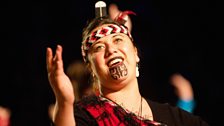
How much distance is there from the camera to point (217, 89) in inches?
161

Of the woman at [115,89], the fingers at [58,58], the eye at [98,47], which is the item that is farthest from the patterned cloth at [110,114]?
the fingers at [58,58]

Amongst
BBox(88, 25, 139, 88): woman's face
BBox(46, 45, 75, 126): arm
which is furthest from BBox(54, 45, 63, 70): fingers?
BBox(88, 25, 139, 88): woman's face

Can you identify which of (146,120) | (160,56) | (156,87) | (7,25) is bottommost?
(146,120)

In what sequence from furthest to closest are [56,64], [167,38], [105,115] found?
[167,38], [105,115], [56,64]

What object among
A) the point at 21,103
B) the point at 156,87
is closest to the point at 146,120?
the point at 156,87

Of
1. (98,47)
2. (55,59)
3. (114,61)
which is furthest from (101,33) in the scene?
(55,59)

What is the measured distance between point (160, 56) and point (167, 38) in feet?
0.65

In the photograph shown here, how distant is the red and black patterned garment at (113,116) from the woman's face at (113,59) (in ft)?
0.35

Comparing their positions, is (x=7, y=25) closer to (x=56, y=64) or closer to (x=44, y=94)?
(x=44, y=94)

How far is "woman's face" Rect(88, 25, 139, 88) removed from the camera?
1938 millimetres

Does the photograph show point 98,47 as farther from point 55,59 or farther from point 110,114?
point 55,59

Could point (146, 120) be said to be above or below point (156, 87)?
below

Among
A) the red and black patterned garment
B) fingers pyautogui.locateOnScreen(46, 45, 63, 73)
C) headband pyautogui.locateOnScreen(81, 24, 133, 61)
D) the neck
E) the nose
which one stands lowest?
the red and black patterned garment

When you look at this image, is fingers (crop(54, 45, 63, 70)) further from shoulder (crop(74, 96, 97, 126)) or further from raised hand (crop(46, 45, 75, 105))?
shoulder (crop(74, 96, 97, 126))
